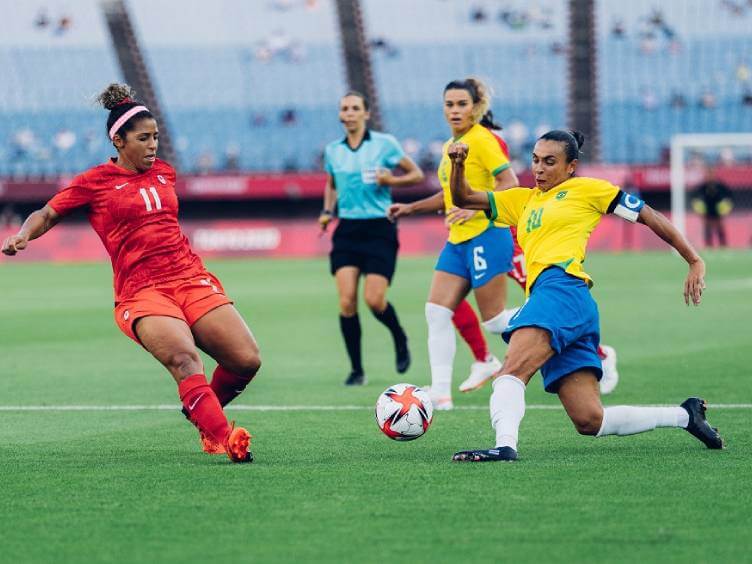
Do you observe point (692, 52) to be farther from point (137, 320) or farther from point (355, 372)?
point (137, 320)

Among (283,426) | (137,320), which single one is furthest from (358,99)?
(137,320)

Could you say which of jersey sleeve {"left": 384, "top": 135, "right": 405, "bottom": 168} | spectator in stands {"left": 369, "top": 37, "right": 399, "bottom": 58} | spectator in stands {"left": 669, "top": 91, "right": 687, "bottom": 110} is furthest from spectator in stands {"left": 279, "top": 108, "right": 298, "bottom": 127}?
jersey sleeve {"left": 384, "top": 135, "right": 405, "bottom": 168}

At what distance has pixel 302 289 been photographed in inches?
890

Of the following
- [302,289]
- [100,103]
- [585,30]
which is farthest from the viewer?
[585,30]

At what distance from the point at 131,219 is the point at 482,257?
2.83 meters

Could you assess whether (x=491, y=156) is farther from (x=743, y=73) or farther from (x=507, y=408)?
(x=743, y=73)

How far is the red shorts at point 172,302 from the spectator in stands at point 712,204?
2586 cm

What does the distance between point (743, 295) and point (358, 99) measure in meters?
10.8

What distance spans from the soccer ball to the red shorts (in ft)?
3.44

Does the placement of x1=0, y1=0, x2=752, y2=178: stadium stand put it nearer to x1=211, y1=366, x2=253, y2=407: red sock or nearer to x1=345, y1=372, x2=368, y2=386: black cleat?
x1=345, y1=372, x2=368, y2=386: black cleat

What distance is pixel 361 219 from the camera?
34.6ft

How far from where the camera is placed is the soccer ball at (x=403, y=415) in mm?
7004

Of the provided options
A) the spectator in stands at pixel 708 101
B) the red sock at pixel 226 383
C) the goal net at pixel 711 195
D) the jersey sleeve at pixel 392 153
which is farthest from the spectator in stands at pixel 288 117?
the red sock at pixel 226 383

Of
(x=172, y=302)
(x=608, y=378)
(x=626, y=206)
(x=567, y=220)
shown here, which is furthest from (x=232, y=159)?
(x=626, y=206)
